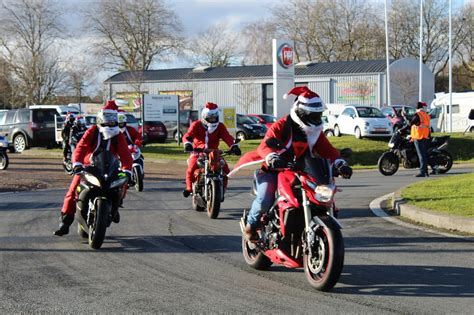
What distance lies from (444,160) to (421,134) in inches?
57.8

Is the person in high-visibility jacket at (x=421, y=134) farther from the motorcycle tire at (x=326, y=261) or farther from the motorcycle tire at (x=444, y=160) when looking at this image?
the motorcycle tire at (x=326, y=261)

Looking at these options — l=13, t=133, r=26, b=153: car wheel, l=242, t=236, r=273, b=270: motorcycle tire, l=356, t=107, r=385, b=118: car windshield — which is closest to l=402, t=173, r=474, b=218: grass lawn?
l=242, t=236, r=273, b=270: motorcycle tire

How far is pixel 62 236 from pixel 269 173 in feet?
12.6

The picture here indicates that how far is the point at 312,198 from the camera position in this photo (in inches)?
256

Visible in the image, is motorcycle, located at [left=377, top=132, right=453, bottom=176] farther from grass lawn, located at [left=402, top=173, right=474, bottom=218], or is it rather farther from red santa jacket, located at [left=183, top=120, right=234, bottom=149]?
red santa jacket, located at [left=183, top=120, right=234, bottom=149]

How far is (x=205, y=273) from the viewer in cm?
749

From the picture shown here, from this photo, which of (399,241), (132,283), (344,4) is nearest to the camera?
(132,283)

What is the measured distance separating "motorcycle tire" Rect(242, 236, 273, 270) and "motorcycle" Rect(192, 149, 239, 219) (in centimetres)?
392

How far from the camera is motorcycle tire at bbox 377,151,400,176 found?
64.6 ft

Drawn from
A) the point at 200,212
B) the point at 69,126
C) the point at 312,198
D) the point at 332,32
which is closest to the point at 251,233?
the point at 312,198

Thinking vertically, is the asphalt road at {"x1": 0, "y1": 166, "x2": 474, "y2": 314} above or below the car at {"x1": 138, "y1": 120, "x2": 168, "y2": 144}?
below

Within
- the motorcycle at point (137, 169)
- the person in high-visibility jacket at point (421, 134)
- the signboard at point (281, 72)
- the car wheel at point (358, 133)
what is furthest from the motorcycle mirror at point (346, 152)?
the car wheel at point (358, 133)

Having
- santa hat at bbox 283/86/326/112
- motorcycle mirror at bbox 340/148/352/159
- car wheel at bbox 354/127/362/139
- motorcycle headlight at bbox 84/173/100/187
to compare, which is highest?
santa hat at bbox 283/86/326/112

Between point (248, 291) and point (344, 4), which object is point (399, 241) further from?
point (344, 4)
